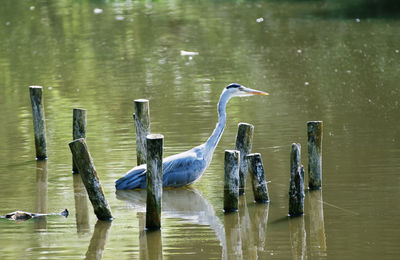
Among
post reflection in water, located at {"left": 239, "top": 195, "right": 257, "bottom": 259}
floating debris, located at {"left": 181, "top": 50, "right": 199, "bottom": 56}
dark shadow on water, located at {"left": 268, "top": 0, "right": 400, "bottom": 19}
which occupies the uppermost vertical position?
dark shadow on water, located at {"left": 268, "top": 0, "right": 400, "bottom": 19}

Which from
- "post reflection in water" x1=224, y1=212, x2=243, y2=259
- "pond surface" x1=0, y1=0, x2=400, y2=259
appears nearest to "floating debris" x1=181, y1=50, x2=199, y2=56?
"pond surface" x1=0, y1=0, x2=400, y2=259

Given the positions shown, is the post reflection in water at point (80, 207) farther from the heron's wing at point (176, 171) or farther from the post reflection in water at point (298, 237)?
the post reflection in water at point (298, 237)

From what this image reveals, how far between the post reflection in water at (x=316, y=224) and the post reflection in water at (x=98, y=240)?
2.38 meters

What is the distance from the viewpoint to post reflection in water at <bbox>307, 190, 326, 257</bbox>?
374 inches

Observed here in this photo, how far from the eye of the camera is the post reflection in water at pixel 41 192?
35.0 ft

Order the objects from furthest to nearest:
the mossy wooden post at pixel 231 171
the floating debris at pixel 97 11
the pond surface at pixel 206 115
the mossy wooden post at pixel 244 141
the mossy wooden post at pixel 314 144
→ the floating debris at pixel 97 11 < the mossy wooden post at pixel 244 141 < the mossy wooden post at pixel 314 144 < the mossy wooden post at pixel 231 171 < the pond surface at pixel 206 115

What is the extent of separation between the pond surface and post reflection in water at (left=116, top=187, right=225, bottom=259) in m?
0.03

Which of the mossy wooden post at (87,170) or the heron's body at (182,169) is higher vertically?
the mossy wooden post at (87,170)

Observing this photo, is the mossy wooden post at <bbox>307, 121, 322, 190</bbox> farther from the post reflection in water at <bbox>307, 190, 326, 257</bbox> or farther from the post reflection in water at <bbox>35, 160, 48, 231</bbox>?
the post reflection in water at <bbox>35, 160, 48, 231</bbox>

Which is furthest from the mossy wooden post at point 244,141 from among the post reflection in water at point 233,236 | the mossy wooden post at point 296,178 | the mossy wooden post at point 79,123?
the mossy wooden post at point 79,123

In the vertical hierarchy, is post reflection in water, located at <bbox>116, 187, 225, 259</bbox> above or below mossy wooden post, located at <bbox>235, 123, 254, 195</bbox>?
below

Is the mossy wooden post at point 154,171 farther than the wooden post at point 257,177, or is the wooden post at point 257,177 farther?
the wooden post at point 257,177

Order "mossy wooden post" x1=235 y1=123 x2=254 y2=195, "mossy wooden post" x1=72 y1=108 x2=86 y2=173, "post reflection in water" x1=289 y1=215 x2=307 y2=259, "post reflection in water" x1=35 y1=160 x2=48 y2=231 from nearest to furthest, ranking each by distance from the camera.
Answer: "post reflection in water" x1=289 y1=215 x2=307 y2=259, "post reflection in water" x1=35 y1=160 x2=48 y2=231, "mossy wooden post" x1=235 y1=123 x2=254 y2=195, "mossy wooden post" x1=72 y1=108 x2=86 y2=173

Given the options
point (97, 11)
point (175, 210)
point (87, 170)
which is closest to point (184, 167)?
point (175, 210)
